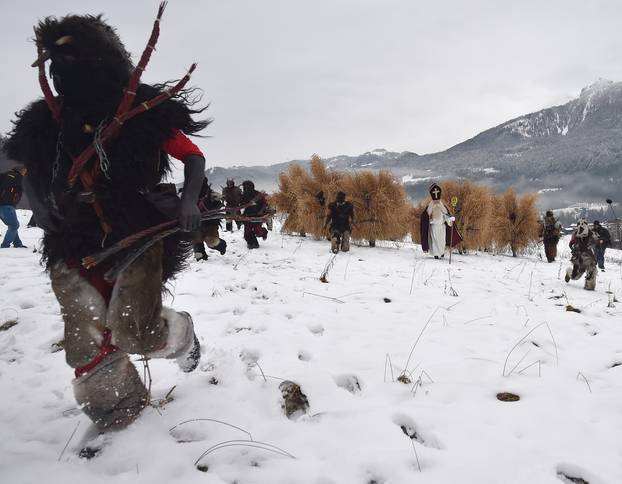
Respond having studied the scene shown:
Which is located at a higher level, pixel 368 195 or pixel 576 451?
pixel 368 195

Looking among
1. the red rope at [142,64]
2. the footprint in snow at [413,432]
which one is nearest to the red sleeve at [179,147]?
the red rope at [142,64]

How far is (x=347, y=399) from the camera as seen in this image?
2154mm

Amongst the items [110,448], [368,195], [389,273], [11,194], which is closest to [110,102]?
[110,448]

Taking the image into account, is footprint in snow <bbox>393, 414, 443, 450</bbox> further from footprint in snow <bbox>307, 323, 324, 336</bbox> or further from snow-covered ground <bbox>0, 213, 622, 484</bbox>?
footprint in snow <bbox>307, 323, 324, 336</bbox>

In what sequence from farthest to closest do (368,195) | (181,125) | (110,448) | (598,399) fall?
(368,195) < (598,399) < (181,125) < (110,448)

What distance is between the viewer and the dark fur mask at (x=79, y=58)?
1712 mm

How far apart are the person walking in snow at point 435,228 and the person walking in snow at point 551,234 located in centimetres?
482

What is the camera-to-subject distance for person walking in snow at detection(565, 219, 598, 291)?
7.21 meters

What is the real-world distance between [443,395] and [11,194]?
33.6 feet

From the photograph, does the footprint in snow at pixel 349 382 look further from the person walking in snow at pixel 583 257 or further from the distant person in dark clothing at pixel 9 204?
the distant person in dark clothing at pixel 9 204

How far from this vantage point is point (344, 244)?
39.4 ft

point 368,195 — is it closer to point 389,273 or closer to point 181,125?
point 389,273

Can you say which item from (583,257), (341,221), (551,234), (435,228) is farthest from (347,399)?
(551,234)

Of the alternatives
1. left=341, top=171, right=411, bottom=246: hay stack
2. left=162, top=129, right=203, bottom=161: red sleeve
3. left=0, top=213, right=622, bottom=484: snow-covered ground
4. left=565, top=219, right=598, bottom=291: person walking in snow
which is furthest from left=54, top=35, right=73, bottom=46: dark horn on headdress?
left=341, top=171, right=411, bottom=246: hay stack
